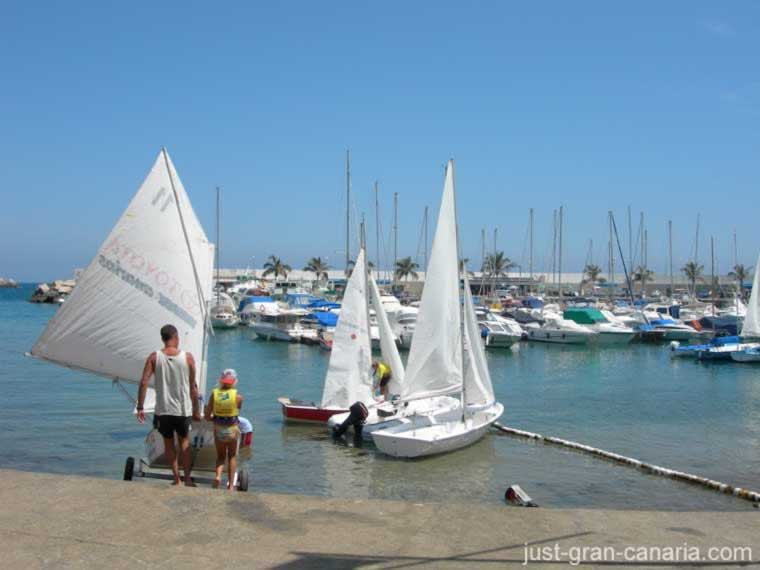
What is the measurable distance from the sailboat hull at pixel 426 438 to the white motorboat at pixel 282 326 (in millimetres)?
37507

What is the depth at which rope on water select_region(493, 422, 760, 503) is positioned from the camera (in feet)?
50.6

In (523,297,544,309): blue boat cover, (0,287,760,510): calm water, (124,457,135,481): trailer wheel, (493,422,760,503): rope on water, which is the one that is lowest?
(0,287,760,510): calm water

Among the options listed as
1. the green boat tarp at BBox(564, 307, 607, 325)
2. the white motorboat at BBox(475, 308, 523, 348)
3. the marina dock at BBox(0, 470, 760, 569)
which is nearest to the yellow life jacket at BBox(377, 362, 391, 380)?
the marina dock at BBox(0, 470, 760, 569)

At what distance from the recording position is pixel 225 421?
32.0 feet

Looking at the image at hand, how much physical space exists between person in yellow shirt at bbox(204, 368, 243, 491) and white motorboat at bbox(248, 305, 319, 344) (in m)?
46.6

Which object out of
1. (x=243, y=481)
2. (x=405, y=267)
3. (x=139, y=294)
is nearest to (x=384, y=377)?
(x=139, y=294)

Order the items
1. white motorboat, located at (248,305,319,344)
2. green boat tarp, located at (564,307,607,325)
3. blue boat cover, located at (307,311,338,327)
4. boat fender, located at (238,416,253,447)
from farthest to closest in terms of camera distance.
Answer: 1. green boat tarp, located at (564,307,607,325)
2. blue boat cover, located at (307,311,338,327)
3. white motorboat, located at (248,305,319,344)
4. boat fender, located at (238,416,253,447)

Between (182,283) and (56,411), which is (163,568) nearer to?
(182,283)

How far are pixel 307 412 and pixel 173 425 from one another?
43.9 feet

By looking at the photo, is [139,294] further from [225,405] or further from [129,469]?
[225,405]

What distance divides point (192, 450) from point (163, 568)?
190 inches

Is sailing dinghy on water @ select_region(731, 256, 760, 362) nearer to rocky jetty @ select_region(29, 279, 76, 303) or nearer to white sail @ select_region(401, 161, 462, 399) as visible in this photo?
white sail @ select_region(401, 161, 462, 399)

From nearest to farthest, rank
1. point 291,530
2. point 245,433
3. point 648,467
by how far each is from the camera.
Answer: point 291,530, point 245,433, point 648,467

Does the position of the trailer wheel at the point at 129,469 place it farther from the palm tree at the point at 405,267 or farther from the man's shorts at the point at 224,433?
the palm tree at the point at 405,267
